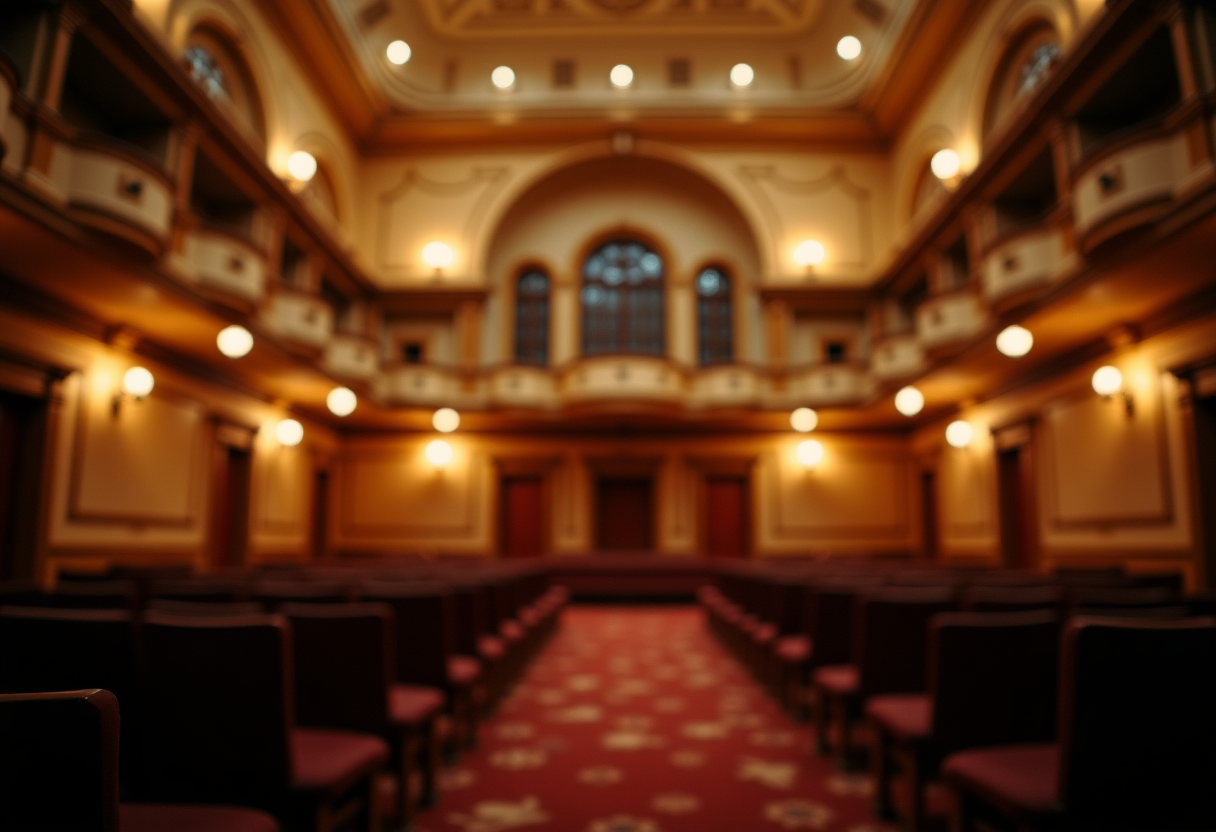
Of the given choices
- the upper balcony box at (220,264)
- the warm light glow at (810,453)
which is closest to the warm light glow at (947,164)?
the warm light glow at (810,453)

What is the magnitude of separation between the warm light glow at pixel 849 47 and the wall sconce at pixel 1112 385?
8.40m

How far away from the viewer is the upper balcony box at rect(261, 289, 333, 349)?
32.5 feet

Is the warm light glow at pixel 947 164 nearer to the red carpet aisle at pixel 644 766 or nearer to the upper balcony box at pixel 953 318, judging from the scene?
the upper balcony box at pixel 953 318

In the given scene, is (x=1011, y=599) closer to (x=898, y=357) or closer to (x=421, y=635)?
(x=421, y=635)

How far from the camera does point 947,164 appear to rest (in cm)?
1061

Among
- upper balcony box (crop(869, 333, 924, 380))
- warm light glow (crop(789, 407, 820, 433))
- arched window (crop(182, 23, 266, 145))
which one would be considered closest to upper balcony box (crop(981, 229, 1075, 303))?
upper balcony box (crop(869, 333, 924, 380))

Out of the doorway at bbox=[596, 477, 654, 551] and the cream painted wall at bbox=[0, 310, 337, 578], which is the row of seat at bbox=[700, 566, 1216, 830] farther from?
the doorway at bbox=[596, 477, 654, 551]

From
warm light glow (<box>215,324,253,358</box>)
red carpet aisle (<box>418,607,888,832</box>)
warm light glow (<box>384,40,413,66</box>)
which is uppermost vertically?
warm light glow (<box>384,40,413,66</box>)

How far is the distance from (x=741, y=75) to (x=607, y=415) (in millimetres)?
7075

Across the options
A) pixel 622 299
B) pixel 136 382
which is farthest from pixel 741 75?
pixel 136 382

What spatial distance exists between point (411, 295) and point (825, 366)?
307 inches

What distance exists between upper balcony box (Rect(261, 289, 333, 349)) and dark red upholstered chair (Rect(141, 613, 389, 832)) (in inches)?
358

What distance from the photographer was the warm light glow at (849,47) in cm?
1342

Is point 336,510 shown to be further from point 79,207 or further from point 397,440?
point 79,207
